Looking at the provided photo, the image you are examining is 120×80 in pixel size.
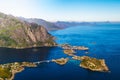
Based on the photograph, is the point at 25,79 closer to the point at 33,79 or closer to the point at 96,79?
the point at 33,79

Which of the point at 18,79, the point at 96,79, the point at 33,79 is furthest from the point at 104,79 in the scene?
the point at 18,79

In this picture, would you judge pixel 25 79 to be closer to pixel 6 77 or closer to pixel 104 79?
pixel 6 77

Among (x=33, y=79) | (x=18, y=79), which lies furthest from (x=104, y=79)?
(x=18, y=79)

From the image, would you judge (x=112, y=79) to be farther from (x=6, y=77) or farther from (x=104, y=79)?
(x=6, y=77)

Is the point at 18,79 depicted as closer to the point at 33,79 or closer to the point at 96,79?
the point at 33,79

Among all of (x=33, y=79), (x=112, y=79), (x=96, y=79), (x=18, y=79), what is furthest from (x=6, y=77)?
(x=112, y=79)

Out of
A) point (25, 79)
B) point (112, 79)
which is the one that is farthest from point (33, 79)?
point (112, 79)
